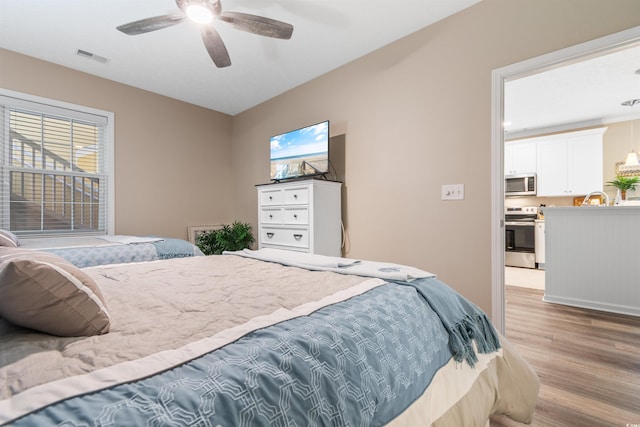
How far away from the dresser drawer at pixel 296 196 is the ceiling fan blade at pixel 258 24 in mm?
1326

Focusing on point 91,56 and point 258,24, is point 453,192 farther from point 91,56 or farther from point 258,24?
point 91,56

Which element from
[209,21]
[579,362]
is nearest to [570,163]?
[579,362]

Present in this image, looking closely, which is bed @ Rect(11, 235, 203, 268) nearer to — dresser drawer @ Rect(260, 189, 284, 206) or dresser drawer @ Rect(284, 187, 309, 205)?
dresser drawer @ Rect(260, 189, 284, 206)

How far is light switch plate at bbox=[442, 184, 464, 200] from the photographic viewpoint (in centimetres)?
A: 233

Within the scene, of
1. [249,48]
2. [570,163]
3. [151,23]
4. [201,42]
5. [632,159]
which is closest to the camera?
[151,23]

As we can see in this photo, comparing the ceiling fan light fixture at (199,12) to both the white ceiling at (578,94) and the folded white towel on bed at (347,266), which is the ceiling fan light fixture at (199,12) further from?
the white ceiling at (578,94)

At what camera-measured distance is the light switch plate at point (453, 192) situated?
233cm

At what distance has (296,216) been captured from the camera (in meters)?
2.98

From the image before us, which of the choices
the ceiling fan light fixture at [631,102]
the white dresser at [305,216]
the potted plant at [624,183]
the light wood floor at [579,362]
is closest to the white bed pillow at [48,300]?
the light wood floor at [579,362]

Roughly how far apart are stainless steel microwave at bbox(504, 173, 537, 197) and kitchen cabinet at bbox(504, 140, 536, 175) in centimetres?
12

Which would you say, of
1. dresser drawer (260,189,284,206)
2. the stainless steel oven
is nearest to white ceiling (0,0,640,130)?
dresser drawer (260,189,284,206)

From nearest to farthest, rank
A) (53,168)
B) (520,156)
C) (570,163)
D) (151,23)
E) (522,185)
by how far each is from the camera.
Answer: (151,23), (53,168), (570,163), (522,185), (520,156)

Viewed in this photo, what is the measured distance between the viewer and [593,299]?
3.04 meters

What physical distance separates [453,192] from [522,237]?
13.4 feet
